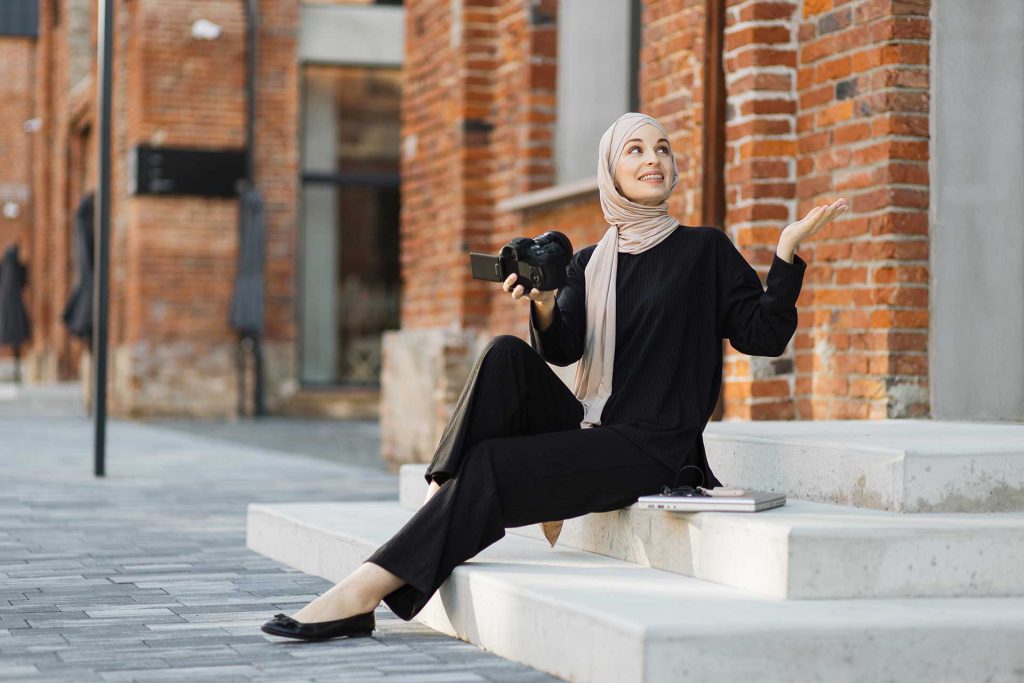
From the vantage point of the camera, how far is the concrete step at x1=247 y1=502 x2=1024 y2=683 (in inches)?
144

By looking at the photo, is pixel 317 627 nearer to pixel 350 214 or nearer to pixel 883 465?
pixel 883 465

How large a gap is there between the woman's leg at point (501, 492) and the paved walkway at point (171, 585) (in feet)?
0.78

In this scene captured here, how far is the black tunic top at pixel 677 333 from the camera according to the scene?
4.60 meters

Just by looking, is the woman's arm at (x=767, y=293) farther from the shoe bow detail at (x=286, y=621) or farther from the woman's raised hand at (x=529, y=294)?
the shoe bow detail at (x=286, y=621)

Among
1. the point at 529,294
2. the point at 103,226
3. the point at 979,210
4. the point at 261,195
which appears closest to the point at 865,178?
the point at 979,210

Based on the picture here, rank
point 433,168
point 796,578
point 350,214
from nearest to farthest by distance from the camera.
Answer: point 796,578
point 433,168
point 350,214

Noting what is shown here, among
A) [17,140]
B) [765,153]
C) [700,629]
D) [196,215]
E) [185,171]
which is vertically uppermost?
[17,140]

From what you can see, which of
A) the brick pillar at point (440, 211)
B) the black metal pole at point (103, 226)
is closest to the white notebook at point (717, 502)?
the brick pillar at point (440, 211)

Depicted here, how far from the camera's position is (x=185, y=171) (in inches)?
708

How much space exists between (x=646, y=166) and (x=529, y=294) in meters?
0.52

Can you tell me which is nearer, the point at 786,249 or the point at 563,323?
the point at 786,249

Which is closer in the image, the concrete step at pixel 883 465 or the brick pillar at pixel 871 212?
the concrete step at pixel 883 465

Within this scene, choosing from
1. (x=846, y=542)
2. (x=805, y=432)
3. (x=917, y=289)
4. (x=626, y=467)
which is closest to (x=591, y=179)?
(x=917, y=289)

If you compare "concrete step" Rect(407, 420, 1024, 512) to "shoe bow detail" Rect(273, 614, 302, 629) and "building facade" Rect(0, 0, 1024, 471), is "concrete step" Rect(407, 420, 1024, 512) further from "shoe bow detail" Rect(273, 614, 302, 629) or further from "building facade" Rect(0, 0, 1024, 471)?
"shoe bow detail" Rect(273, 614, 302, 629)
